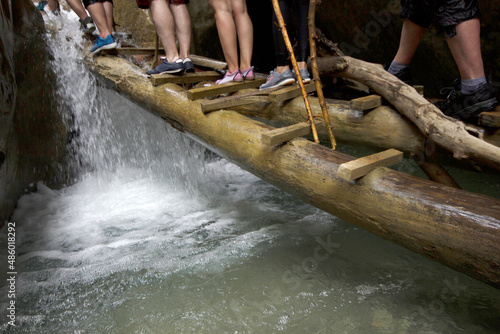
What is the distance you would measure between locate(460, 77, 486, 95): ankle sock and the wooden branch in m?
0.38

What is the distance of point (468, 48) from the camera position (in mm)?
2811

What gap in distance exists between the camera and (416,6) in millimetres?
3186

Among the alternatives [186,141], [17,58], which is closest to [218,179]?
[186,141]

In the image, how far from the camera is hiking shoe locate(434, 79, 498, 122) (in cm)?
280

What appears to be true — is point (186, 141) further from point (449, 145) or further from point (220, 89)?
point (449, 145)

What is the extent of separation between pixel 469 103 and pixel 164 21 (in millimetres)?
3282

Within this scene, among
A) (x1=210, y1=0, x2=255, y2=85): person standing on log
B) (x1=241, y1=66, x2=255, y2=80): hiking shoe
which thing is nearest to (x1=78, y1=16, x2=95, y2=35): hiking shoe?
(x1=210, y1=0, x2=255, y2=85): person standing on log

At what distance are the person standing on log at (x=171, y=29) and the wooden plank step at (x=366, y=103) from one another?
2.21 m

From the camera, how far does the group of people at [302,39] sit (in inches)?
110

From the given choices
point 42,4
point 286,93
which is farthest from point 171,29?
point 42,4

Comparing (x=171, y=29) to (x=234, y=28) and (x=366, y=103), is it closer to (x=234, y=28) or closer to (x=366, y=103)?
(x=234, y=28)

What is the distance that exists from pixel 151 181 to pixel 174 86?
2.26 metres

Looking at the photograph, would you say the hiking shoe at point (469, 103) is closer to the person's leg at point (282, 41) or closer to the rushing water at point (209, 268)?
the rushing water at point (209, 268)

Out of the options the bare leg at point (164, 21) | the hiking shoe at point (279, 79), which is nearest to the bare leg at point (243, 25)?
the hiking shoe at point (279, 79)
